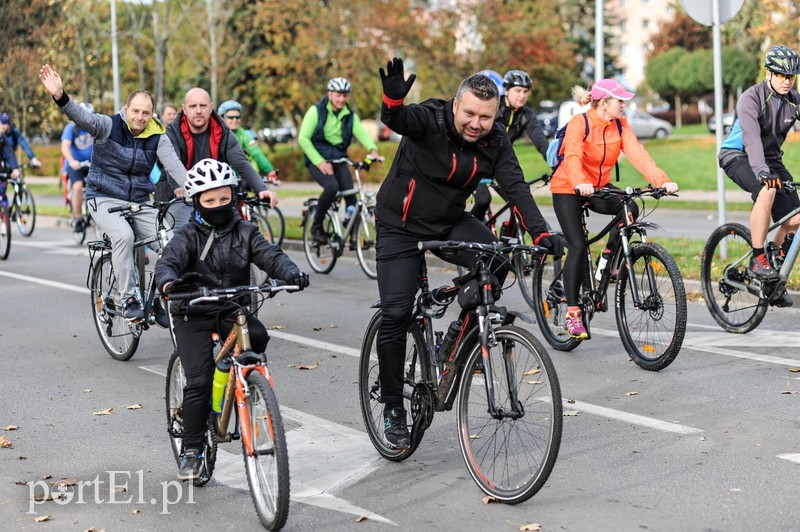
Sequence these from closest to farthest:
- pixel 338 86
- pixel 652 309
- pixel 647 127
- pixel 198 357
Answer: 1. pixel 198 357
2. pixel 652 309
3. pixel 338 86
4. pixel 647 127

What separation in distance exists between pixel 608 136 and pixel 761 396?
6.88 feet

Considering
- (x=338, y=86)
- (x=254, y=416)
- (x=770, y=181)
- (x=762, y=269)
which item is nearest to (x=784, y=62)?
(x=770, y=181)

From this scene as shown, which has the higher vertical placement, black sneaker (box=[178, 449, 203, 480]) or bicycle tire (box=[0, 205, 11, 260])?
bicycle tire (box=[0, 205, 11, 260])

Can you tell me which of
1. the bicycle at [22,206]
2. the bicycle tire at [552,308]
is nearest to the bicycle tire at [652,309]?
the bicycle tire at [552,308]

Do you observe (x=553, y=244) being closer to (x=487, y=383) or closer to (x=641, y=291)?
(x=487, y=383)

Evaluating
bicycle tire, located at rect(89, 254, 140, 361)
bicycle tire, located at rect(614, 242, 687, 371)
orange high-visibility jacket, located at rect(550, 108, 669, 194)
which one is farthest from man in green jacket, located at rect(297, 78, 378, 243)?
bicycle tire, located at rect(614, 242, 687, 371)

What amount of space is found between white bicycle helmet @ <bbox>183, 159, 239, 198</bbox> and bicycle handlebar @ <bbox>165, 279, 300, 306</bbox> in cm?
52

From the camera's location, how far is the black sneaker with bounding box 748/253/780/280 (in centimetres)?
887

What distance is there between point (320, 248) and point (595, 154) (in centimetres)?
596

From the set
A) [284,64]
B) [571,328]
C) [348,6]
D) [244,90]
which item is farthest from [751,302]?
[244,90]

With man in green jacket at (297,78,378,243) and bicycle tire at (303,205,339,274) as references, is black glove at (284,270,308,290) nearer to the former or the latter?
man in green jacket at (297,78,378,243)

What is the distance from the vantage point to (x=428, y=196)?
18.8ft

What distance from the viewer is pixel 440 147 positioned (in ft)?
18.3

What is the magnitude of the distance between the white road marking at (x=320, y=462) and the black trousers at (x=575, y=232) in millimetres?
2290
